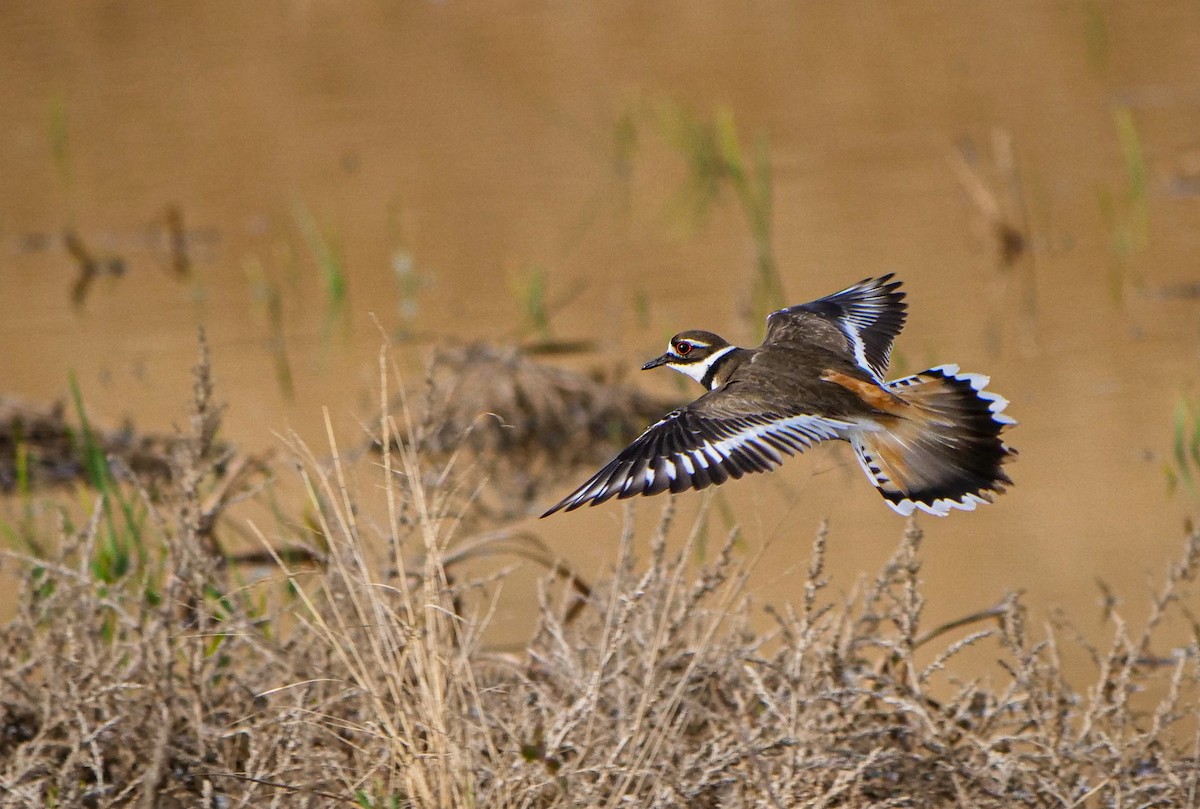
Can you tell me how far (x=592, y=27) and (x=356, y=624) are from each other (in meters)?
12.0

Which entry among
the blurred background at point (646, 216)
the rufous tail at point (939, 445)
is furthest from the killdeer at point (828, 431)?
the blurred background at point (646, 216)

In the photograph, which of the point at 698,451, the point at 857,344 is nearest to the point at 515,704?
the point at 698,451

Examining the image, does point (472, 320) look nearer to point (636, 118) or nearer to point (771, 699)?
point (636, 118)

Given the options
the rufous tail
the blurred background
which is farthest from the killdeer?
the blurred background

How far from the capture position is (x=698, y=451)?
3.12 metres

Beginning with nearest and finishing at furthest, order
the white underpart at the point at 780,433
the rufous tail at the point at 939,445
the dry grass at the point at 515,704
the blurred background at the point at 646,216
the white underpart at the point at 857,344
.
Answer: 1. the dry grass at the point at 515,704
2. the white underpart at the point at 780,433
3. the rufous tail at the point at 939,445
4. the white underpart at the point at 857,344
5. the blurred background at the point at 646,216

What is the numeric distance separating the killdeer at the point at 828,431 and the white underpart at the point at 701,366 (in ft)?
0.31

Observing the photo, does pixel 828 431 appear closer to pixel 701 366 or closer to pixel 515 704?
pixel 701 366

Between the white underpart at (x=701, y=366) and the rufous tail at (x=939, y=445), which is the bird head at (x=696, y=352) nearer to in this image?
the white underpart at (x=701, y=366)

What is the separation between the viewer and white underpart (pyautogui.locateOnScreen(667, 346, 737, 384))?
12.8ft

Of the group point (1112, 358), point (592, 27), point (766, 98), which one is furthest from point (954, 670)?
point (592, 27)

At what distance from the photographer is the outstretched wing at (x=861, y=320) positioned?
3934mm

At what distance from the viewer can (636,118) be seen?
11.6 metres

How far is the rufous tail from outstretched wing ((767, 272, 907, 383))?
1.25ft
